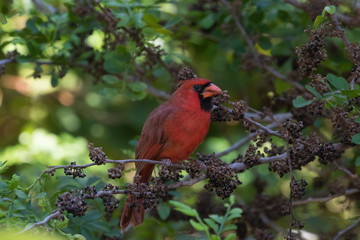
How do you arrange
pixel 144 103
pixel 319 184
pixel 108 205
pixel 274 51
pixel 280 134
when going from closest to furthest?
pixel 108 205 → pixel 280 134 → pixel 319 184 → pixel 274 51 → pixel 144 103

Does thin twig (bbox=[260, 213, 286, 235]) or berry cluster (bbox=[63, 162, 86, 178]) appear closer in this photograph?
berry cluster (bbox=[63, 162, 86, 178])

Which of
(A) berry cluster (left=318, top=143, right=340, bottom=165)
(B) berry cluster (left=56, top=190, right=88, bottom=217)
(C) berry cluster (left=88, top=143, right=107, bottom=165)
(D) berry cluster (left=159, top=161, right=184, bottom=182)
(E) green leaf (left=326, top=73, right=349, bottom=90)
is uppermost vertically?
(E) green leaf (left=326, top=73, right=349, bottom=90)

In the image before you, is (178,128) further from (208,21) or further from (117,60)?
(208,21)

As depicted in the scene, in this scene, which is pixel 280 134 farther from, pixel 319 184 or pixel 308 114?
pixel 319 184

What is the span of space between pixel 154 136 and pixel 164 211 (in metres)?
0.46

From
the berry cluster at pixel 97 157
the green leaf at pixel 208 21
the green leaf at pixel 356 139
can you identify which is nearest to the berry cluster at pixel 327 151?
the green leaf at pixel 356 139

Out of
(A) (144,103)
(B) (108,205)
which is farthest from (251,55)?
(B) (108,205)

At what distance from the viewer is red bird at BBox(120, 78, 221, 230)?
3.29m

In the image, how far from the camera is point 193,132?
3291 mm

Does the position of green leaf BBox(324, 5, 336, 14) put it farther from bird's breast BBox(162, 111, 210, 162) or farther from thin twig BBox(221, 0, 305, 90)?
thin twig BBox(221, 0, 305, 90)

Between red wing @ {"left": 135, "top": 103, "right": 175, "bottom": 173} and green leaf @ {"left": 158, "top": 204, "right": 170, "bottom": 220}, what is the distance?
0.31m

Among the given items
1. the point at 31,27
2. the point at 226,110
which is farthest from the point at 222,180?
the point at 31,27

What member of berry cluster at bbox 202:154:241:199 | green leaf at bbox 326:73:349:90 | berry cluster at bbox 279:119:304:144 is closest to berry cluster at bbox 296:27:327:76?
green leaf at bbox 326:73:349:90

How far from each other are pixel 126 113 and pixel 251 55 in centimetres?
174
